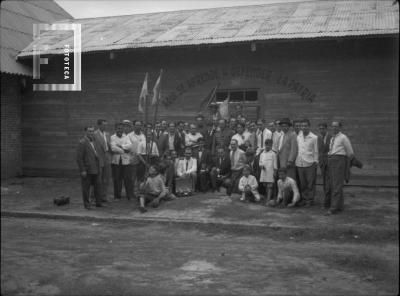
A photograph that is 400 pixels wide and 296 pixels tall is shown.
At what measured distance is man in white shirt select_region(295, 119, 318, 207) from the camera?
378 inches

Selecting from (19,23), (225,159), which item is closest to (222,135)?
(225,159)

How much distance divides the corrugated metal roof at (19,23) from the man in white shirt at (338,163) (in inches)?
379

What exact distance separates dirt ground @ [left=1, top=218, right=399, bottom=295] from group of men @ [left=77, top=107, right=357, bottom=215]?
1.94m

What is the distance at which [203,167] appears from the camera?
1069 cm

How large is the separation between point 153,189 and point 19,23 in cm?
917

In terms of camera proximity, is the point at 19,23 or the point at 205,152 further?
the point at 19,23

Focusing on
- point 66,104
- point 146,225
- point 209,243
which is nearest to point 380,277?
point 209,243

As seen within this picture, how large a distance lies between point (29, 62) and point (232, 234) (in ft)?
31.7

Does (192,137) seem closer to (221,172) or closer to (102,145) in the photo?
(221,172)

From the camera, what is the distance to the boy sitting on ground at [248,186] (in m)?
9.85

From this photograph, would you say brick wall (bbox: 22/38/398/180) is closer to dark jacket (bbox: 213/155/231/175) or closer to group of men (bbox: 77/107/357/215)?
group of men (bbox: 77/107/357/215)

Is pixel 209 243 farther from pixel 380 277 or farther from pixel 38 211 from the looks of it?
pixel 38 211

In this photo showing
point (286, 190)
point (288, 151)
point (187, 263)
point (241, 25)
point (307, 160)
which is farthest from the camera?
point (241, 25)

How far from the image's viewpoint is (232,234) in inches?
314
